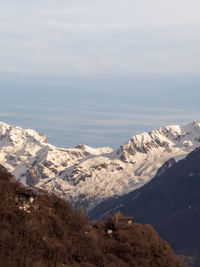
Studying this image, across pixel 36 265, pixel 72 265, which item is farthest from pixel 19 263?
pixel 72 265

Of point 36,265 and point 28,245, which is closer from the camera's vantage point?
point 36,265

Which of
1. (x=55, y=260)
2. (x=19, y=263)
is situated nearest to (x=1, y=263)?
(x=19, y=263)

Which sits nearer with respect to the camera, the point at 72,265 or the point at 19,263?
the point at 19,263

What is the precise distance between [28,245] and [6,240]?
19.6ft

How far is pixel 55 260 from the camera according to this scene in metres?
197

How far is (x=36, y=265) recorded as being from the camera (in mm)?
186625

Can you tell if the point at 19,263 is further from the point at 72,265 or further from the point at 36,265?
the point at 72,265

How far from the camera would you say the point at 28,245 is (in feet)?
652

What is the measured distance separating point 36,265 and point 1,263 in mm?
8128

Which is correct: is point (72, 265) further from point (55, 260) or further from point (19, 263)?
point (19, 263)

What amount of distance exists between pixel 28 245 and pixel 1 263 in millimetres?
16153

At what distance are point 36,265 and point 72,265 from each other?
46.7 ft

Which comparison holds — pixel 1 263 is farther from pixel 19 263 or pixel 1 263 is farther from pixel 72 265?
pixel 72 265

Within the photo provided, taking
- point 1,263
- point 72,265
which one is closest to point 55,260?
point 72,265
